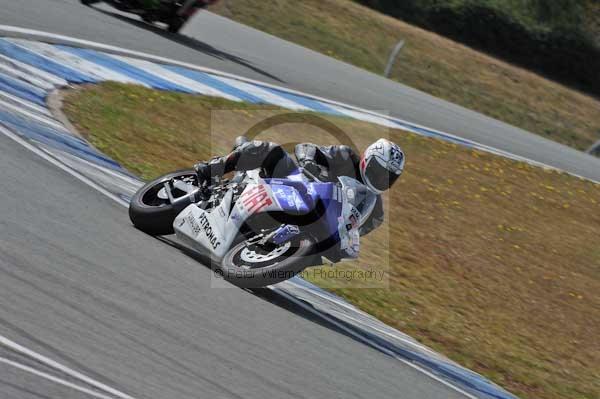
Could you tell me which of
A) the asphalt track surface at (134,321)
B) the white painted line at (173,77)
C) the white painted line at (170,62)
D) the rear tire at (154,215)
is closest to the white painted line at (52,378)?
the asphalt track surface at (134,321)

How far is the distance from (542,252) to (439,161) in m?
2.89

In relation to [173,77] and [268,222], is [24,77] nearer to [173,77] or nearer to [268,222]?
[173,77]

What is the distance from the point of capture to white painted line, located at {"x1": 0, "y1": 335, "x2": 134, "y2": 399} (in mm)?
4535

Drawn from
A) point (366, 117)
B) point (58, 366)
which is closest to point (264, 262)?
point (58, 366)

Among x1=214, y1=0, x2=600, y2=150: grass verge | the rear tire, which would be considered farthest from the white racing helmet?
x1=214, y1=0, x2=600, y2=150: grass verge

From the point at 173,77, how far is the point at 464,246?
4.59 m

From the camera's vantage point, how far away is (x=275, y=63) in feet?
60.4

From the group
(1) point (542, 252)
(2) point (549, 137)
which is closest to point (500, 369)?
(1) point (542, 252)

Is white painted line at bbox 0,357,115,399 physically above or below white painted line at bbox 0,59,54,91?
above

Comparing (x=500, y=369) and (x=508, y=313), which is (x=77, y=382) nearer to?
(x=500, y=369)

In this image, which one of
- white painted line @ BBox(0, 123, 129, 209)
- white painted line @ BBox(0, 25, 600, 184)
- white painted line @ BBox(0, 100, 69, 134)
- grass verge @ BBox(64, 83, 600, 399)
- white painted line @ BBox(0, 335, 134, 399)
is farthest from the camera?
white painted line @ BBox(0, 25, 600, 184)

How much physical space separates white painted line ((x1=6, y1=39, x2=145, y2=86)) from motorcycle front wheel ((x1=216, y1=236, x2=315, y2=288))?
5220 millimetres

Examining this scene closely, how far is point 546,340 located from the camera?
11.1m

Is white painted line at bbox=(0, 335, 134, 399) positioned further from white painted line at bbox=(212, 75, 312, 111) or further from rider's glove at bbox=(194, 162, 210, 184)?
white painted line at bbox=(212, 75, 312, 111)
